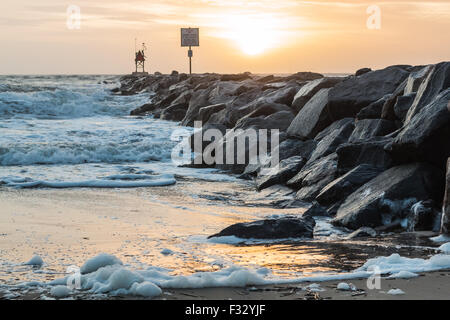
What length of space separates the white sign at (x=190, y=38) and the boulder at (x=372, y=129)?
161ft

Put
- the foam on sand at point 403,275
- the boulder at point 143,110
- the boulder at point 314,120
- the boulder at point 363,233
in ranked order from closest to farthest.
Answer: the foam on sand at point 403,275
the boulder at point 363,233
the boulder at point 314,120
the boulder at point 143,110

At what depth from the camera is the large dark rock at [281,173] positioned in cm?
1083

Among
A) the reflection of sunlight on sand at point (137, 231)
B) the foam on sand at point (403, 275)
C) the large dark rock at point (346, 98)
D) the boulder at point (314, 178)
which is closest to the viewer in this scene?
the foam on sand at point (403, 275)

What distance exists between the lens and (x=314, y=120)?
492 inches

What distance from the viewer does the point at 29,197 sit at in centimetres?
966

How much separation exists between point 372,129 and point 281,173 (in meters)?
1.73

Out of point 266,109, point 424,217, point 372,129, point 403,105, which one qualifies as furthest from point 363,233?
point 266,109

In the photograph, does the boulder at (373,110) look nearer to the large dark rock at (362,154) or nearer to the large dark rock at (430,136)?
the large dark rock at (362,154)

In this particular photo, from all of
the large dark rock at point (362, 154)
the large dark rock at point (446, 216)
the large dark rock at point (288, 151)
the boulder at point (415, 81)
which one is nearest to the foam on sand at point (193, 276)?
the large dark rock at point (446, 216)

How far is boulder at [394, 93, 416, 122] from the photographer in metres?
9.62

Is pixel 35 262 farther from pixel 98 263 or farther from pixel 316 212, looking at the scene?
pixel 316 212

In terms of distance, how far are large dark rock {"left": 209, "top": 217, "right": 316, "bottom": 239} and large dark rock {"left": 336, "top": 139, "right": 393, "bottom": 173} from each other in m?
2.32
